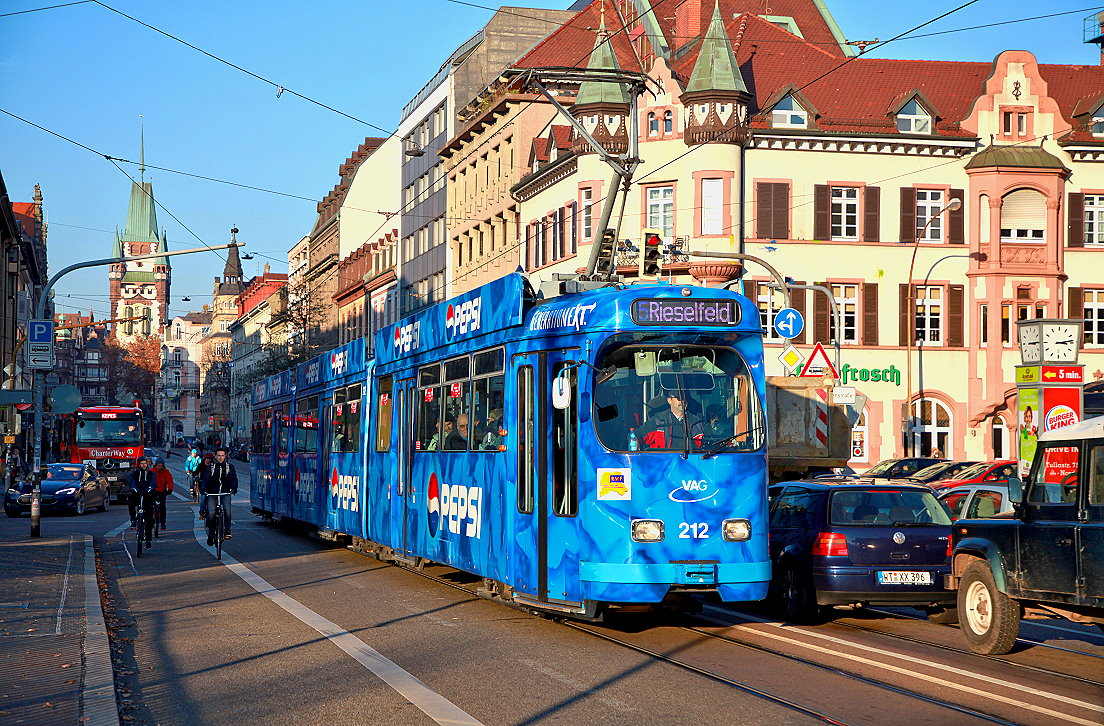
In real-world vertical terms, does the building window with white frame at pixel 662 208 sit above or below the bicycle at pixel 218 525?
above

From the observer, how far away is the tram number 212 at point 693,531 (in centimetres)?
1213

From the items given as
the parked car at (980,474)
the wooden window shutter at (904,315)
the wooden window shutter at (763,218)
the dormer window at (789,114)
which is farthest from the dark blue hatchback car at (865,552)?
the dormer window at (789,114)

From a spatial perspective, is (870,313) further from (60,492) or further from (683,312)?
(683,312)

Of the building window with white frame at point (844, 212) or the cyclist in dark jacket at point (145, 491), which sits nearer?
the cyclist in dark jacket at point (145, 491)

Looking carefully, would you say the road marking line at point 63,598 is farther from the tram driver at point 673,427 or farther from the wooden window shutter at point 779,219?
the wooden window shutter at point 779,219

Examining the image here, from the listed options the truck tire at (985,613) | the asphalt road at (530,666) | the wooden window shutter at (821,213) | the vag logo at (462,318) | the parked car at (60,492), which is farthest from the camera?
the wooden window shutter at (821,213)

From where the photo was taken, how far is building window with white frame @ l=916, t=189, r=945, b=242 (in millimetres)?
50094

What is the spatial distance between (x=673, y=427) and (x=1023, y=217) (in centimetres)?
4185

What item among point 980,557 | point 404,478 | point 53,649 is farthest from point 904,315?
point 53,649

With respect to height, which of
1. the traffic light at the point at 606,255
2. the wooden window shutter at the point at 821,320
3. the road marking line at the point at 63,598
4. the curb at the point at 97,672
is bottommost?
the road marking line at the point at 63,598

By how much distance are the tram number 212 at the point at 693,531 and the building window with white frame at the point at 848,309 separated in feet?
126

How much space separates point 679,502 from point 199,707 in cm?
471

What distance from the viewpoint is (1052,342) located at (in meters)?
22.4

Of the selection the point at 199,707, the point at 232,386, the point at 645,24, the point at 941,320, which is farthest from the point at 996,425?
the point at 232,386
